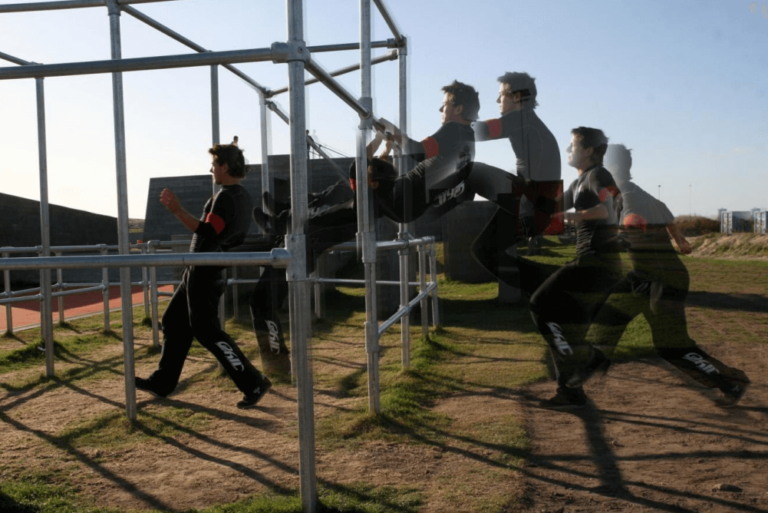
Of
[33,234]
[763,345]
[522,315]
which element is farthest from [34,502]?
[33,234]

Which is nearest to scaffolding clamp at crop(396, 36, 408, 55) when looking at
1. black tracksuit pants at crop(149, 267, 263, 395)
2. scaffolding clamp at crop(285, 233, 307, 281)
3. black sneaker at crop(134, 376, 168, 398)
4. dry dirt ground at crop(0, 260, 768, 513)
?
black tracksuit pants at crop(149, 267, 263, 395)

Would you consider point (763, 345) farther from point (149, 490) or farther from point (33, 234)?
Result: point (33, 234)

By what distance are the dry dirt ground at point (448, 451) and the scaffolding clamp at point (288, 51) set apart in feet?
4.69

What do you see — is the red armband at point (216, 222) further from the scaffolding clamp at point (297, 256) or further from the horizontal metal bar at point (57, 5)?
the scaffolding clamp at point (297, 256)

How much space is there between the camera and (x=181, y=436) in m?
3.25

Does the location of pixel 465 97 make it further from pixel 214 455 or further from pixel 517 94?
pixel 214 455

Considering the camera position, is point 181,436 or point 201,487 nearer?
point 201,487

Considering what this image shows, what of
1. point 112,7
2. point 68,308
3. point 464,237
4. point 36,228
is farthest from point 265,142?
point 36,228

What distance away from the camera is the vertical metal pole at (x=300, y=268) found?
2.12 meters

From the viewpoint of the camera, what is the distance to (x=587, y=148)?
11.5ft

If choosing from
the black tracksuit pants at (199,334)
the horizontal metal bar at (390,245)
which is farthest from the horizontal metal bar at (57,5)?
the horizontal metal bar at (390,245)

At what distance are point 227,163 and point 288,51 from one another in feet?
5.83

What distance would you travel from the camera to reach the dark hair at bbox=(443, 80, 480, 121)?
12.1 ft

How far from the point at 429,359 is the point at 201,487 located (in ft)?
9.08
